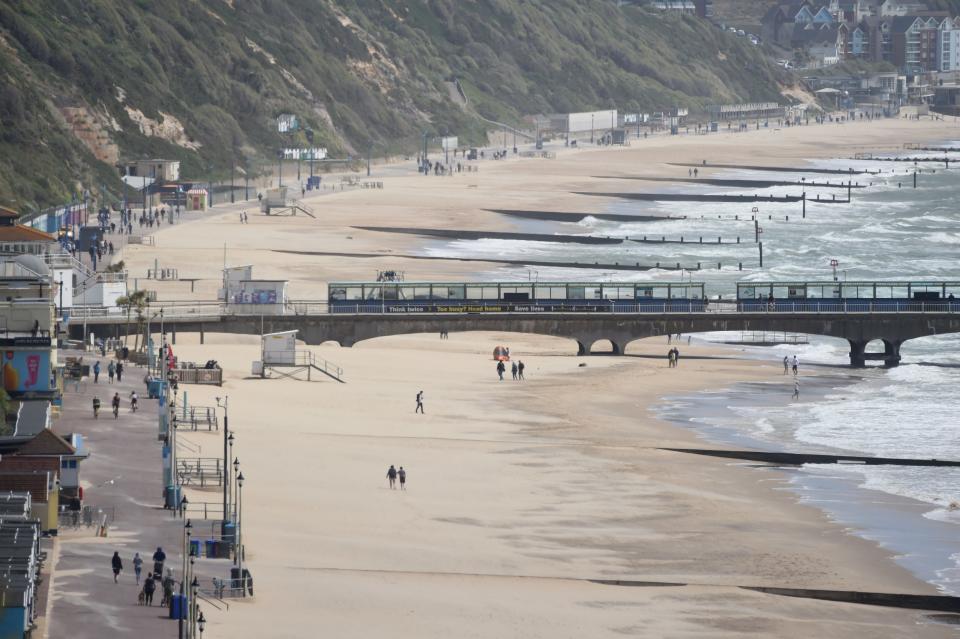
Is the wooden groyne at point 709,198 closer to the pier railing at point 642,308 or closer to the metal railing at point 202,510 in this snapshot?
the pier railing at point 642,308

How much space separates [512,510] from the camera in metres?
49.5

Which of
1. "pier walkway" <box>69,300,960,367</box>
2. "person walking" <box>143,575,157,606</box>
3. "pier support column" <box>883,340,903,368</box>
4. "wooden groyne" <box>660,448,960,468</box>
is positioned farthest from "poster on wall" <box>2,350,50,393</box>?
"pier support column" <box>883,340,903,368</box>

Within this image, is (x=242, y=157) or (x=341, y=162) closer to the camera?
(x=242, y=157)

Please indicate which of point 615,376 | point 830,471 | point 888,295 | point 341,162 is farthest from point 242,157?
point 830,471

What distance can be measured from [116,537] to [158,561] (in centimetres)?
339

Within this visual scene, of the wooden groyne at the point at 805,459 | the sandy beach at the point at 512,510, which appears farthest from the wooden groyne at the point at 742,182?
the wooden groyne at the point at 805,459

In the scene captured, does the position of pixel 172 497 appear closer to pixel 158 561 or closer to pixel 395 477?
pixel 158 561

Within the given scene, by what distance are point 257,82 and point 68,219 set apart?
70255mm

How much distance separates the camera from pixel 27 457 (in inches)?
1746

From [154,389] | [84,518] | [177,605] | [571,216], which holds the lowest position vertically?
[177,605]

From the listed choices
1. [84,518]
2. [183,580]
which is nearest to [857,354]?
[84,518]

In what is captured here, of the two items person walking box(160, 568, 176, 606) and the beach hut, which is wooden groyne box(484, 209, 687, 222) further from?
person walking box(160, 568, 176, 606)

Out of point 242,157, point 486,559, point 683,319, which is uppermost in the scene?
point 242,157

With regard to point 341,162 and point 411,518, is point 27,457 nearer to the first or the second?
point 411,518
